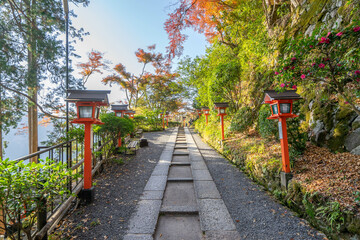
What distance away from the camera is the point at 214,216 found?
255 cm

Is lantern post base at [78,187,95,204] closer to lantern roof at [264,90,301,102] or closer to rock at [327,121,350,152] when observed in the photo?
lantern roof at [264,90,301,102]

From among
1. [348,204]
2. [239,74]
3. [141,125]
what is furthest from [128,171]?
[141,125]

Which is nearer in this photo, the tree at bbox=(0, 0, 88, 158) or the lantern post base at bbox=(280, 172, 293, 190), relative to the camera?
the lantern post base at bbox=(280, 172, 293, 190)

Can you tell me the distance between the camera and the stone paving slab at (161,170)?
451cm

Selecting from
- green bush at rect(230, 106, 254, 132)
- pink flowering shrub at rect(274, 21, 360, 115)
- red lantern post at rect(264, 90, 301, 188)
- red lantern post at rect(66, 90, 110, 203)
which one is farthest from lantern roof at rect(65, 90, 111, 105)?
green bush at rect(230, 106, 254, 132)

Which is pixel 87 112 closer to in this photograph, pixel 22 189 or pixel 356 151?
pixel 22 189

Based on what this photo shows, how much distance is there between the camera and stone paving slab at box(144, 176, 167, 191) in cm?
362

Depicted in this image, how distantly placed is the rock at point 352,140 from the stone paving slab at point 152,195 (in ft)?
12.0

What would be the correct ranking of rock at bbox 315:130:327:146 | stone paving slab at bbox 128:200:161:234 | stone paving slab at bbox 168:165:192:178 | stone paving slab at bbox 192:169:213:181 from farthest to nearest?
stone paving slab at bbox 168:165:192:178
stone paving slab at bbox 192:169:213:181
rock at bbox 315:130:327:146
stone paving slab at bbox 128:200:161:234

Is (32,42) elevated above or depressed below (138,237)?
above

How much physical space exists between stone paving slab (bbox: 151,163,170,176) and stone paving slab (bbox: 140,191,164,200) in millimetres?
1026

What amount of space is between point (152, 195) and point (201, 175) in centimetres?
153

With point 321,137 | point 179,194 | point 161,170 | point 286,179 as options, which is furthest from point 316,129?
point 161,170

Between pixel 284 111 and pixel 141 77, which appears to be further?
pixel 141 77
